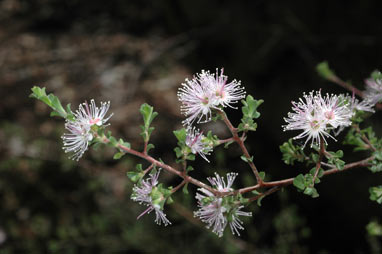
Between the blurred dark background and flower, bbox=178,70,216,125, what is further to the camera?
the blurred dark background

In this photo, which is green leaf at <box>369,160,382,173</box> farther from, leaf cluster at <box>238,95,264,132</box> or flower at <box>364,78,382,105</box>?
leaf cluster at <box>238,95,264,132</box>

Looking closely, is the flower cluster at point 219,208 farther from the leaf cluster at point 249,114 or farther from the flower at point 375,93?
the flower at point 375,93

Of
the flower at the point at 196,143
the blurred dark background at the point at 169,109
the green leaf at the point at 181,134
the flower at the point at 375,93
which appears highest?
the blurred dark background at the point at 169,109

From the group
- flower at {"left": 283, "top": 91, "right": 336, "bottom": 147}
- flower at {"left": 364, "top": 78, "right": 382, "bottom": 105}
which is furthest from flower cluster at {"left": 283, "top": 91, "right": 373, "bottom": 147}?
flower at {"left": 364, "top": 78, "right": 382, "bottom": 105}

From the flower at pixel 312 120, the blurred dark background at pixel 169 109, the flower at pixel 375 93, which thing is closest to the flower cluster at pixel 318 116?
the flower at pixel 312 120

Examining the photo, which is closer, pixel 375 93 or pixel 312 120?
pixel 312 120

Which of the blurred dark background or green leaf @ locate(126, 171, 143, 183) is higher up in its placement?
the blurred dark background

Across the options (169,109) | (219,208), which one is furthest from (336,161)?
(169,109)

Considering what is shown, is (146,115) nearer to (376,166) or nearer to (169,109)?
(376,166)

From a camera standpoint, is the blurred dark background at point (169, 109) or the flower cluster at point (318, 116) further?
the blurred dark background at point (169, 109)
